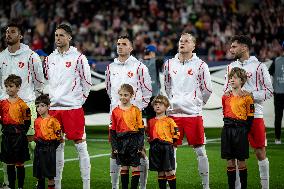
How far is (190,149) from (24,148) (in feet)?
18.5

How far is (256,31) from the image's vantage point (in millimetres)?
24750

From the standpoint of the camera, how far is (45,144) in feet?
30.8

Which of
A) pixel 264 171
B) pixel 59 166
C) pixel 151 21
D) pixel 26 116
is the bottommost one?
pixel 264 171

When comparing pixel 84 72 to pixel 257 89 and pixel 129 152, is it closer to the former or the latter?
pixel 129 152

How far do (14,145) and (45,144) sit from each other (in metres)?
0.59

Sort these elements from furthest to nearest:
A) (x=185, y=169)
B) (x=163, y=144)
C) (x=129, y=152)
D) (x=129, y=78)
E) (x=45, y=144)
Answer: (x=185, y=169) < (x=129, y=78) < (x=45, y=144) < (x=163, y=144) < (x=129, y=152)

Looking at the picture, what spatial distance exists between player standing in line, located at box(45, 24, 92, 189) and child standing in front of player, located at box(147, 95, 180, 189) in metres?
0.95

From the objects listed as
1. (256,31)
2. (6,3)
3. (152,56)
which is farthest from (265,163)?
(6,3)

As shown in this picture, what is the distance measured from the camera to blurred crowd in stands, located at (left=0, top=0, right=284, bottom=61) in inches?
971

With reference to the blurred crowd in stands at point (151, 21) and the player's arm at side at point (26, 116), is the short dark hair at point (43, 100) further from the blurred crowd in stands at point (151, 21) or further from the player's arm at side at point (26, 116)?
the blurred crowd in stands at point (151, 21)

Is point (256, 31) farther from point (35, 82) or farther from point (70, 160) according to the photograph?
point (35, 82)

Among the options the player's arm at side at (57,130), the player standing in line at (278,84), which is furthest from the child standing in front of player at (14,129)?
the player standing in line at (278,84)

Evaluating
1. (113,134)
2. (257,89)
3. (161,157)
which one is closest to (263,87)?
(257,89)

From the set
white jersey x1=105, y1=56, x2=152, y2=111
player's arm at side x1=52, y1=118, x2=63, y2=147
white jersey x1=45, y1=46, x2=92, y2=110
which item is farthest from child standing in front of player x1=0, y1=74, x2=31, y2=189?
white jersey x1=105, y1=56, x2=152, y2=111
